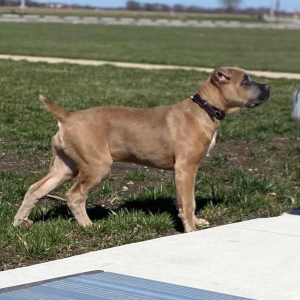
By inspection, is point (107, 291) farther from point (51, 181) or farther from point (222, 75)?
point (222, 75)

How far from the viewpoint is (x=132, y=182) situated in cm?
803

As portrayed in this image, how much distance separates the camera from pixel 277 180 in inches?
324

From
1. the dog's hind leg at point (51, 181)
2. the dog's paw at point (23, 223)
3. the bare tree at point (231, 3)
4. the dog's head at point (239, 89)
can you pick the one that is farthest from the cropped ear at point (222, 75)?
the bare tree at point (231, 3)

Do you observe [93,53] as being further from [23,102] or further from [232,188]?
[232,188]

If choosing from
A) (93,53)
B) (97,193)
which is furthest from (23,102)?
(93,53)

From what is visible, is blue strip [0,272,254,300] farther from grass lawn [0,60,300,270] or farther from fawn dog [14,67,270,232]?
fawn dog [14,67,270,232]

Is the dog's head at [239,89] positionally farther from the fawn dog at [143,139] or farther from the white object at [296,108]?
the white object at [296,108]

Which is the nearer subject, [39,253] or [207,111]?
[39,253]

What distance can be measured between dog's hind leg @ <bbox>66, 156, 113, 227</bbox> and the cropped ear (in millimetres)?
1078

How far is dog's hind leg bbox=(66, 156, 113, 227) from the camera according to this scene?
20.2 feet

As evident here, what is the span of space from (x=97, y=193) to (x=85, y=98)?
6.20 m

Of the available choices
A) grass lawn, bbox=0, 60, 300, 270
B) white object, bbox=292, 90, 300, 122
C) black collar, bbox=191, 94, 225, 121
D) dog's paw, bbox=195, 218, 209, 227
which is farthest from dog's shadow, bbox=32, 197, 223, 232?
white object, bbox=292, 90, 300, 122

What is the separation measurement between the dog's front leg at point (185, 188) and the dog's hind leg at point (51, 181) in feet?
2.64

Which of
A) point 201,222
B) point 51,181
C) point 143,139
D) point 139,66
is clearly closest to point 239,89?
point 143,139
